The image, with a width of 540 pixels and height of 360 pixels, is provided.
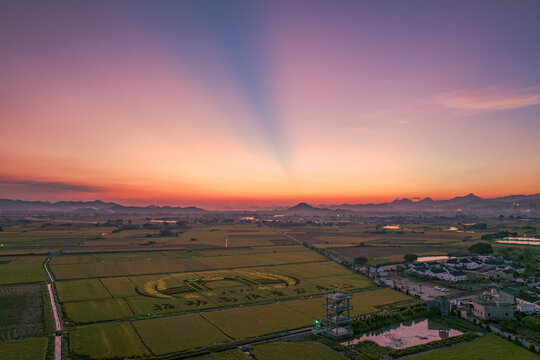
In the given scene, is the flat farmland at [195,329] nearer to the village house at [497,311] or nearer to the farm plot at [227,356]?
the farm plot at [227,356]

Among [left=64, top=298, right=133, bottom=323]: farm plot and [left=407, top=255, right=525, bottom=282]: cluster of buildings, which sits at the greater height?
[left=64, top=298, right=133, bottom=323]: farm plot

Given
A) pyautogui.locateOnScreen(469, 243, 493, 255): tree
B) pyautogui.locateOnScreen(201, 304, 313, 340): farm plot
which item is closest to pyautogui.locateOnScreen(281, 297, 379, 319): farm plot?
pyautogui.locateOnScreen(201, 304, 313, 340): farm plot

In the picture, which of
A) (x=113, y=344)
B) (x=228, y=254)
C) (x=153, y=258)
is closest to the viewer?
(x=113, y=344)

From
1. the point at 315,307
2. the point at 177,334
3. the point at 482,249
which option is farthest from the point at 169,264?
the point at 482,249

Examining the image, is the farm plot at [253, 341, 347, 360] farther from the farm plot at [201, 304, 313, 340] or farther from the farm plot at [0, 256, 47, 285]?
the farm plot at [0, 256, 47, 285]

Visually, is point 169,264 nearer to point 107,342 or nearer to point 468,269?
point 107,342

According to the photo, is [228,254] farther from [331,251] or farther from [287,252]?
[331,251]

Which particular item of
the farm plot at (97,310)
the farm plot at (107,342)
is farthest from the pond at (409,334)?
the farm plot at (97,310)

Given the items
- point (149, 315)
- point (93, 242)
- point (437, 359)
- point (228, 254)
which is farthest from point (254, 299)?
point (93, 242)
